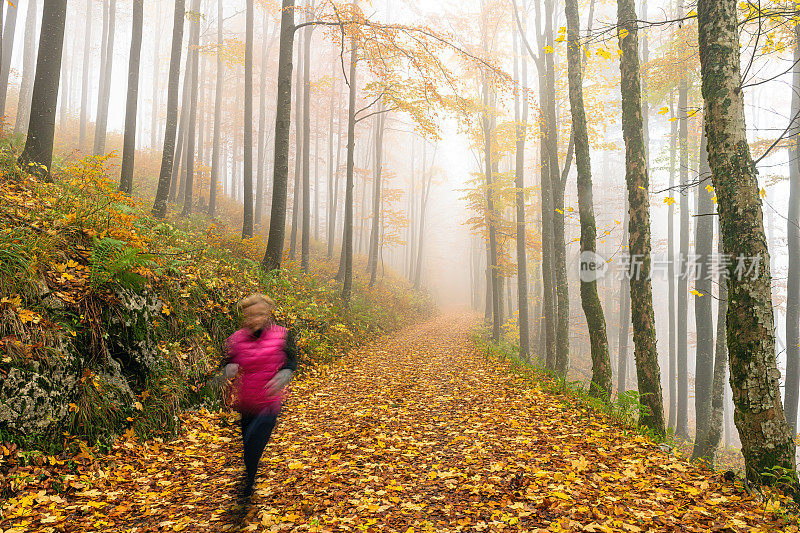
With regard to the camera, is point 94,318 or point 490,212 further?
point 490,212

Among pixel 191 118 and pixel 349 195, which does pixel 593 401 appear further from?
pixel 191 118

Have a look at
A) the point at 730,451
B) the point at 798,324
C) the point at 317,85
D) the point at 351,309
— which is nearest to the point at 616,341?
the point at 730,451

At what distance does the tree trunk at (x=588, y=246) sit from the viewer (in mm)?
7285

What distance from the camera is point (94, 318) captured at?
15.6 ft

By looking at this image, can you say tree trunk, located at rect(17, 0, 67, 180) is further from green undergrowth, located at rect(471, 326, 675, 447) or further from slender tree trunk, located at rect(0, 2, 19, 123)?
green undergrowth, located at rect(471, 326, 675, 447)

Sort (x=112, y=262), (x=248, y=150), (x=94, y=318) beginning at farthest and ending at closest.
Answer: (x=248, y=150), (x=112, y=262), (x=94, y=318)

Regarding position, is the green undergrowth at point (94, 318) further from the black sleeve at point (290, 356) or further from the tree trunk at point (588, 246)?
the tree trunk at point (588, 246)

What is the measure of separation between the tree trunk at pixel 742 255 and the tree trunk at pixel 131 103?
11.7 metres

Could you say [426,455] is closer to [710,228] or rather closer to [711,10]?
[711,10]

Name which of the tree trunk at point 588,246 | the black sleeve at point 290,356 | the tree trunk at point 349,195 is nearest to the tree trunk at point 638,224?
the tree trunk at point 588,246

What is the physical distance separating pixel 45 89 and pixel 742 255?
428 inches

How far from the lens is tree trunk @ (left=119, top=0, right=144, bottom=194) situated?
10.2m

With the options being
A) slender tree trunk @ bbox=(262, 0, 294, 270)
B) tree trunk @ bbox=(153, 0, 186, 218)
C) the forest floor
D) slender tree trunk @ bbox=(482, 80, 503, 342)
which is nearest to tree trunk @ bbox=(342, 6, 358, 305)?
slender tree trunk @ bbox=(262, 0, 294, 270)

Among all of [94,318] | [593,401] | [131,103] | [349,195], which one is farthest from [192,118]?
[593,401]
